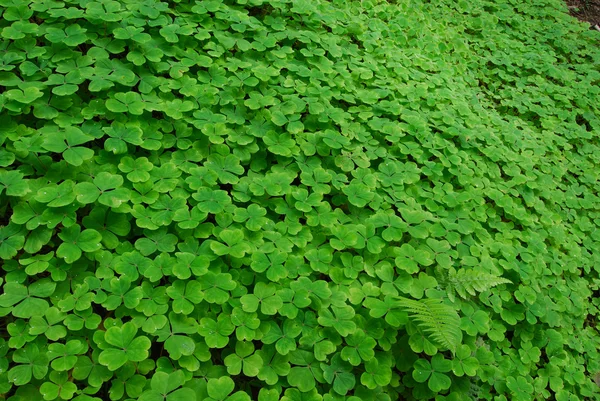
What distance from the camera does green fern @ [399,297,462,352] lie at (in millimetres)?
2141

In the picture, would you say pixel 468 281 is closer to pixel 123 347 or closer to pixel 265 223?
pixel 265 223

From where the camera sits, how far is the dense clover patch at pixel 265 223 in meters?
2.00

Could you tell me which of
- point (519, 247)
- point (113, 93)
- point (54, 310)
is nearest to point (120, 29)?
point (113, 93)

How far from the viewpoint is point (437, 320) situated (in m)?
2.17

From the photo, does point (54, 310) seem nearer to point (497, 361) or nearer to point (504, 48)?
point (497, 361)

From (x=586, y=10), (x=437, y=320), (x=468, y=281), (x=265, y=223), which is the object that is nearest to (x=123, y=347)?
(x=265, y=223)

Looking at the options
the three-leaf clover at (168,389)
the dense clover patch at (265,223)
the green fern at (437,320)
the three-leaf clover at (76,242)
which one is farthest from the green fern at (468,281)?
the three-leaf clover at (76,242)

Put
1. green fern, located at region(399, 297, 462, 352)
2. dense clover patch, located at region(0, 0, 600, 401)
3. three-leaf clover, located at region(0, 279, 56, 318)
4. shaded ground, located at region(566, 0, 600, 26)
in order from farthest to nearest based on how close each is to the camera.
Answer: shaded ground, located at region(566, 0, 600, 26), green fern, located at region(399, 297, 462, 352), dense clover patch, located at region(0, 0, 600, 401), three-leaf clover, located at region(0, 279, 56, 318)

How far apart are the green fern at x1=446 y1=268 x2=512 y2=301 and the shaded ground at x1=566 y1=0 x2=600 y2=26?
7941mm

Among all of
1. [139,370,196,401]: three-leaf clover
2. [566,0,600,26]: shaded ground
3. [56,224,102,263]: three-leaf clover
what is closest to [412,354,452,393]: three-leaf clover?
[139,370,196,401]: three-leaf clover

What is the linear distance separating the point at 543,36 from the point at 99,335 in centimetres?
731

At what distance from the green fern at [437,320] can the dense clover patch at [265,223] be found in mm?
15

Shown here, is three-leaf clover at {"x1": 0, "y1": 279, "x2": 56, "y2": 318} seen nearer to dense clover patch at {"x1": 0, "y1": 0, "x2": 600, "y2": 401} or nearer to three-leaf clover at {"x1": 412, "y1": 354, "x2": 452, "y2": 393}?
dense clover patch at {"x1": 0, "y1": 0, "x2": 600, "y2": 401}

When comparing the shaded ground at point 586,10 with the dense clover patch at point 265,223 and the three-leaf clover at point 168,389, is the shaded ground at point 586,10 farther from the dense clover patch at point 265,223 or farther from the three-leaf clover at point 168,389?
the three-leaf clover at point 168,389
